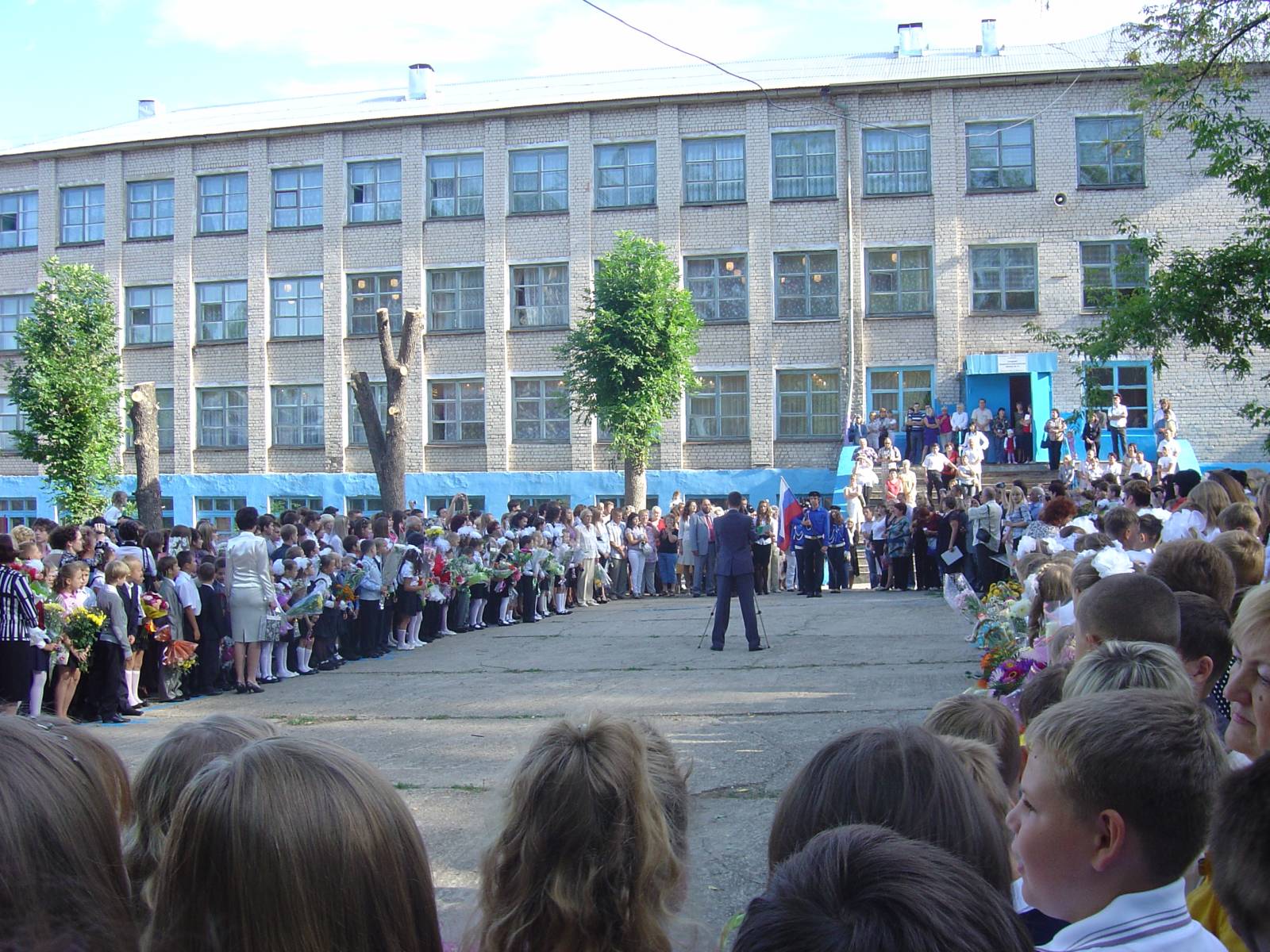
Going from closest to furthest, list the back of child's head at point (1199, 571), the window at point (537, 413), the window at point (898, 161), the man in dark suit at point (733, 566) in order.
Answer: the back of child's head at point (1199, 571) → the man in dark suit at point (733, 566) → the window at point (898, 161) → the window at point (537, 413)

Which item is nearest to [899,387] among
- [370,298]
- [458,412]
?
[458,412]

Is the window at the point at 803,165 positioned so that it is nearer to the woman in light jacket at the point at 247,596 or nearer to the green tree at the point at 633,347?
the green tree at the point at 633,347

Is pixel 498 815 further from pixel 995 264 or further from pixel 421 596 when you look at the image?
pixel 995 264

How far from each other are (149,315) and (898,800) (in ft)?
139

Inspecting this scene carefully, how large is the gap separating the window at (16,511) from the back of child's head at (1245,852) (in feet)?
144

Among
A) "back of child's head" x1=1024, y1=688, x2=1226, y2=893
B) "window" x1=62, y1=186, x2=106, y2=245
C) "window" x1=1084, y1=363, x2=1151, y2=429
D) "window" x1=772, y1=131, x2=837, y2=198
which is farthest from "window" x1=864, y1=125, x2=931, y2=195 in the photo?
"back of child's head" x1=1024, y1=688, x2=1226, y2=893

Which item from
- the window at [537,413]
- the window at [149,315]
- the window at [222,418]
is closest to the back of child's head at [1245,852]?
the window at [537,413]

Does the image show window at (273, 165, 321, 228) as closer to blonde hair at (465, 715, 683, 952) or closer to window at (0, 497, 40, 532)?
window at (0, 497, 40, 532)

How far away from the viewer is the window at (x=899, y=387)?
114 feet

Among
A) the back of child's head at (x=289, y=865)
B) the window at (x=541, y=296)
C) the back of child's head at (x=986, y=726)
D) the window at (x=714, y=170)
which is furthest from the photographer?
the window at (x=541, y=296)

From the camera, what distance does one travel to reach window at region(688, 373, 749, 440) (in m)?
36.1

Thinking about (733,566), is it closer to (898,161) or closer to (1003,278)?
(1003,278)

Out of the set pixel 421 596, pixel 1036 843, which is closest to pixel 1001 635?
pixel 1036 843

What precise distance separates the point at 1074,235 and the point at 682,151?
12.0 meters
